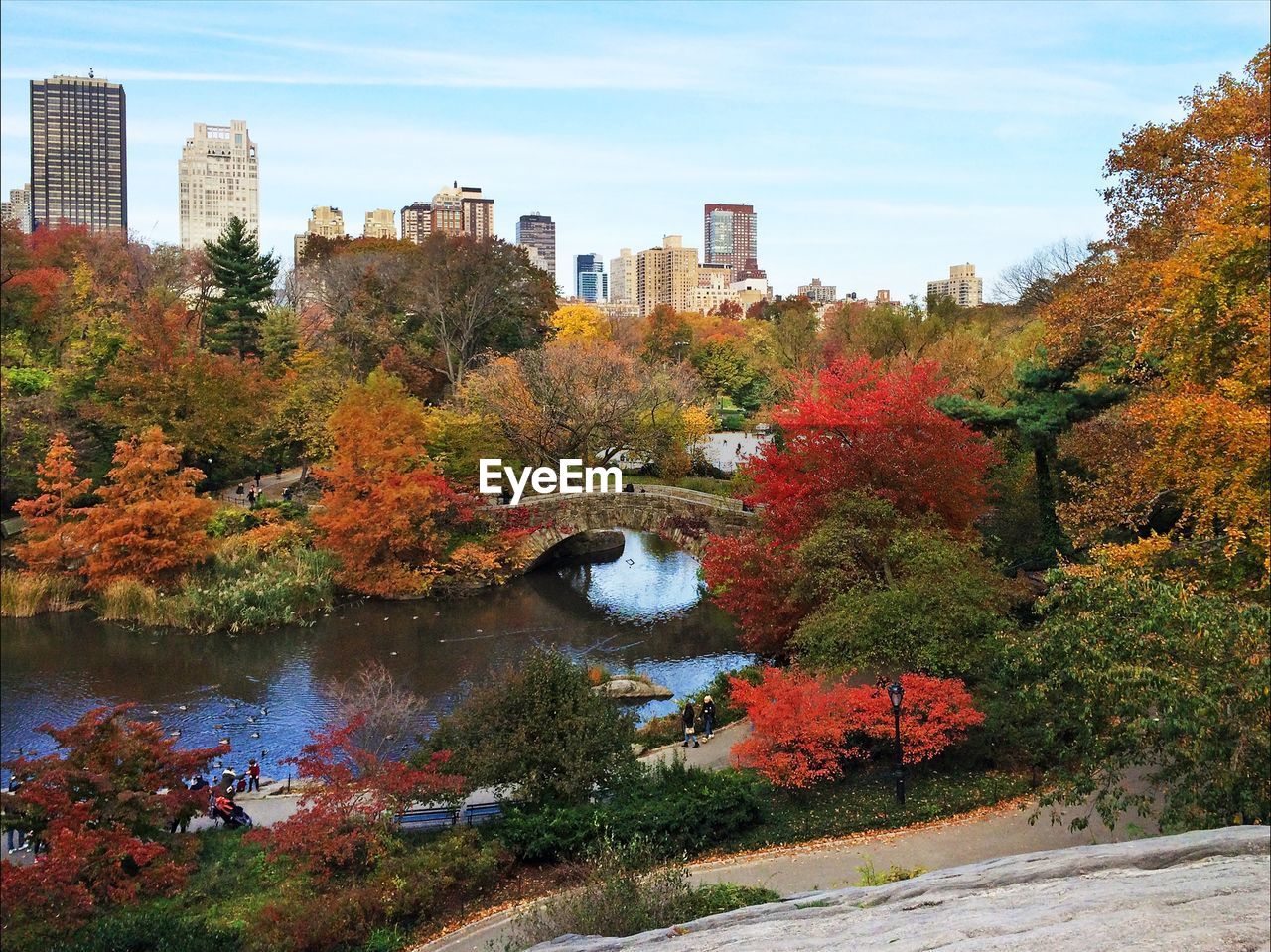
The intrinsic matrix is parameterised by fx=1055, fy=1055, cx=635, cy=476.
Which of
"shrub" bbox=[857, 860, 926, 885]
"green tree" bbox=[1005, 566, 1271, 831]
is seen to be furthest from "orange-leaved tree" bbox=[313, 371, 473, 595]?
"shrub" bbox=[857, 860, 926, 885]

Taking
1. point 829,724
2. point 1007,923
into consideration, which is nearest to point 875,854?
point 829,724

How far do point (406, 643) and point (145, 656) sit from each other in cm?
600

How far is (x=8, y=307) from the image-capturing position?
1545 inches

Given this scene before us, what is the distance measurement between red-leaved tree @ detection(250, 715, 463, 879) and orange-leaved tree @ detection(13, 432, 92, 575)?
1689cm

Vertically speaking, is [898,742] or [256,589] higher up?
[256,589]

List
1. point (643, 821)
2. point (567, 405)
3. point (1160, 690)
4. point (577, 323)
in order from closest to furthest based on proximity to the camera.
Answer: point (1160, 690), point (643, 821), point (567, 405), point (577, 323)

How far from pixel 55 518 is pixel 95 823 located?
18475 mm

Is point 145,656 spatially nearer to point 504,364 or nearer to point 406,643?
point 406,643

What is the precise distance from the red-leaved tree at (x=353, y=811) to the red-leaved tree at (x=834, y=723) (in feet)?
13.4

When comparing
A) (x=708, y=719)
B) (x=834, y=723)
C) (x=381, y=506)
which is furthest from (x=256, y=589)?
(x=834, y=723)

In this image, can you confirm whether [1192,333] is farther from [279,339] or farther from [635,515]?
[279,339]

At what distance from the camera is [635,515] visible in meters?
32.8

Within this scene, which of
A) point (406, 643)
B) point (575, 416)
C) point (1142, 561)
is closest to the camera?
point (1142, 561)

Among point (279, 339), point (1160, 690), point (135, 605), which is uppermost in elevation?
point (279, 339)
